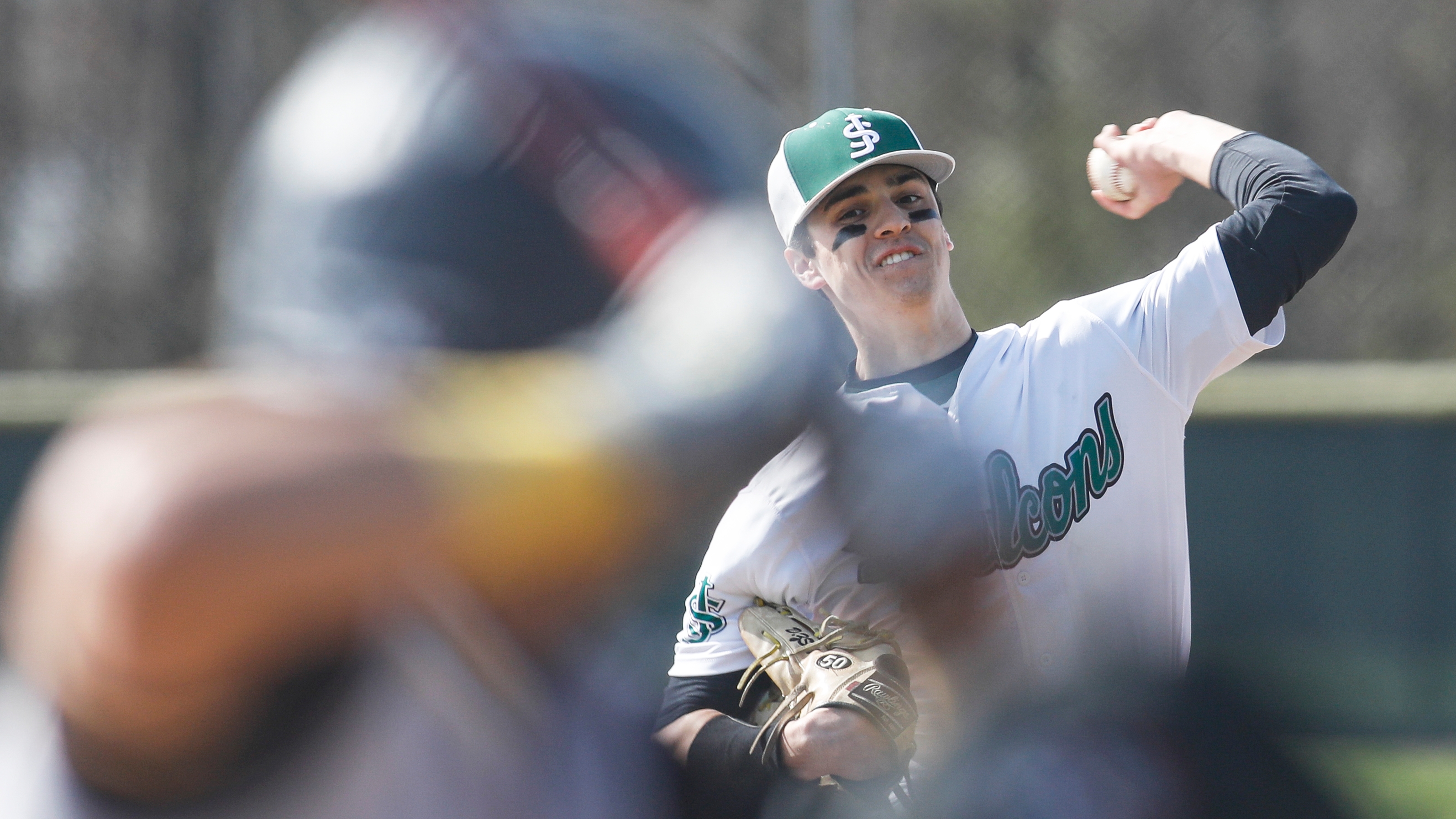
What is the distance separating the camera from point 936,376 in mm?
2133

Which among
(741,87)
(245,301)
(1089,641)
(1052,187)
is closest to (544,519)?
(245,301)

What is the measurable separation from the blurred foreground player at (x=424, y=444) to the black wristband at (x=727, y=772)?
0.19 meters

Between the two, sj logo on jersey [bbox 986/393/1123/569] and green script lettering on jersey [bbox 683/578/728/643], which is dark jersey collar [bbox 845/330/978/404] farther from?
green script lettering on jersey [bbox 683/578/728/643]

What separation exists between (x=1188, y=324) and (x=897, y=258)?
47cm

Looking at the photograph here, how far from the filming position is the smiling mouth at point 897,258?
6.95ft

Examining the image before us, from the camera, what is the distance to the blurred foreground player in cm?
47

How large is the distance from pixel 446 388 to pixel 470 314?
2.3 inches

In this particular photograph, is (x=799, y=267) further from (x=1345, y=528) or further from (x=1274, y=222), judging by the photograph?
(x=1345, y=528)

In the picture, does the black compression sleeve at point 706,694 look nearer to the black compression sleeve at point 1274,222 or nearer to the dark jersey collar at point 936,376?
the dark jersey collar at point 936,376

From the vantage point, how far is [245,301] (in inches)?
27.3

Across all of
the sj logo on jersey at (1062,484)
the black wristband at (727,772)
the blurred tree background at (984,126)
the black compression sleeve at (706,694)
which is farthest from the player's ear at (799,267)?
the blurred tree background at (984,126)

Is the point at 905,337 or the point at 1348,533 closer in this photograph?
the point at 905,337

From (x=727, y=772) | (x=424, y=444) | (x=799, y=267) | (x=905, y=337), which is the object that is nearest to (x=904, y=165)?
(x=905, y=337)

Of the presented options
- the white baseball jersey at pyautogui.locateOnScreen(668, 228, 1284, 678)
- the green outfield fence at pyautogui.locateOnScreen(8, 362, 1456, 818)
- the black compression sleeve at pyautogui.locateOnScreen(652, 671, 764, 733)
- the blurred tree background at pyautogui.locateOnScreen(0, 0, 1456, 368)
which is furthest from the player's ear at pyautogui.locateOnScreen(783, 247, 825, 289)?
the blurred tree background at pyautogui.locateOnScreen(0, 0, 1456, 368)
